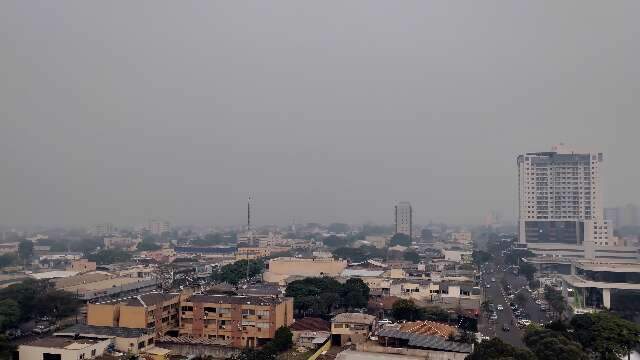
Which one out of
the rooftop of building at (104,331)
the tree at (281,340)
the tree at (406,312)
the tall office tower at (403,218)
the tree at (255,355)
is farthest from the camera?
the tall office tower at (403,218)

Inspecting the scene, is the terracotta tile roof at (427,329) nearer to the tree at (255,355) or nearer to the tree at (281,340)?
the tree at (281,340)

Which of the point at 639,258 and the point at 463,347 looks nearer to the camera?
the point at 463,347

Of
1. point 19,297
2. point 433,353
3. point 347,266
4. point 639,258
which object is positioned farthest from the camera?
point 639,258

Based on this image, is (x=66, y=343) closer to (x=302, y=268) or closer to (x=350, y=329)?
(x=350, y=329)

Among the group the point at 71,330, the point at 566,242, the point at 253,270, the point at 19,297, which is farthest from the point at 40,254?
the point at 566,242

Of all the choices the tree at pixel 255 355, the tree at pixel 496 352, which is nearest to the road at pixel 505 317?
the tree at pixel 496 352

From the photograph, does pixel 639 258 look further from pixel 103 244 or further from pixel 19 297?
pixel 103 244
